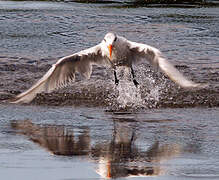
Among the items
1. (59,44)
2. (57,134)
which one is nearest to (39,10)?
(59,44)

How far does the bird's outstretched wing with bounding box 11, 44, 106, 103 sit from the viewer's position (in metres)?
10.2

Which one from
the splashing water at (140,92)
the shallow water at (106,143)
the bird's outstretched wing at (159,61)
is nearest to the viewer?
the shallow water at (106,143)

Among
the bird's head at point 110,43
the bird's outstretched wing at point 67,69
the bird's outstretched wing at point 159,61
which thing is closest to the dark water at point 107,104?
the bird's outstretched wing at point 67,69

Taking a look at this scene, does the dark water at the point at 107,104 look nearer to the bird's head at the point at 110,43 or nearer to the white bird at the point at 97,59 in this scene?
the white bird at the point at 97,59

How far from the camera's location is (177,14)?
18.5 meters

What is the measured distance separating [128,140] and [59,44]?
742cm

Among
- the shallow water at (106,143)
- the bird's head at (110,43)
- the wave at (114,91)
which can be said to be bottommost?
the wave at (114,91)

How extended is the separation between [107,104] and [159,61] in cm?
133

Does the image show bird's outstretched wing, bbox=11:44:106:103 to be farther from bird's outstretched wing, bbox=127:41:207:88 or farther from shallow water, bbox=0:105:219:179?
bird's outstretched wing, bbox=127:41:207:88

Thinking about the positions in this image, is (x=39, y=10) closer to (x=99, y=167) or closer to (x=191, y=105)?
(x=191, y=105)

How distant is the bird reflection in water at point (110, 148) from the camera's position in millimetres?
6534

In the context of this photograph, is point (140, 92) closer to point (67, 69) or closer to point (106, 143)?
point (67, 69)

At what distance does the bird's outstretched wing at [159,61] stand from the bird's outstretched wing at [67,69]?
576 mm

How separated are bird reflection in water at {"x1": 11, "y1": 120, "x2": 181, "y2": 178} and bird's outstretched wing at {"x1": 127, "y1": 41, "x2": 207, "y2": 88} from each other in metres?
0.98
